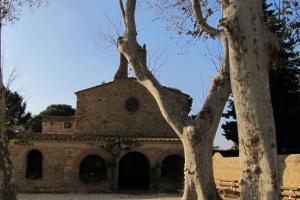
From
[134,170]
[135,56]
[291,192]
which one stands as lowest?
[291,192]

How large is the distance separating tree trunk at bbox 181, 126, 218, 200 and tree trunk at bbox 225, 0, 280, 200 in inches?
145

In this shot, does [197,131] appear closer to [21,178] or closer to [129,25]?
[129,25]

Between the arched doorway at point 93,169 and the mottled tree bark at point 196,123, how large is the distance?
1653 cm

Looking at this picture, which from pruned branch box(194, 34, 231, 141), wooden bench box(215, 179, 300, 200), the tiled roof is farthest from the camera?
the tiled roof

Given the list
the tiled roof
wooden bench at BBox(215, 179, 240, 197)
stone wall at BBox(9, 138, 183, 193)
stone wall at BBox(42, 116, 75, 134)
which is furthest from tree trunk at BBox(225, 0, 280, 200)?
stone wall at BBox(42, 116, 75, 134)

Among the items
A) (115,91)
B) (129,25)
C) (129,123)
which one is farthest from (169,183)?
(129,25)

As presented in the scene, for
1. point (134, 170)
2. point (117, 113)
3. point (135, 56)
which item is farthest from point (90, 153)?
point (135, 56)

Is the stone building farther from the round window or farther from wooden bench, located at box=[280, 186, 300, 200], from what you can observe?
wooden bench, located at box=[280, 186, 300, 200]

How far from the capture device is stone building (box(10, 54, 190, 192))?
2670cm

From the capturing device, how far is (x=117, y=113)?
30625 millimetres

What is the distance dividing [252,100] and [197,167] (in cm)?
413

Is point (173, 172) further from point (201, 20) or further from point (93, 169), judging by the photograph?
point (201, 20)

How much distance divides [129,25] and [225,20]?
5.41 metres

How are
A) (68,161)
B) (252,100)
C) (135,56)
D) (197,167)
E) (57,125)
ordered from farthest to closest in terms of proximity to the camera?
1. (57,125)
2. (68,161)
3. (135,56)
4. (197,167)
5. (252,100)
